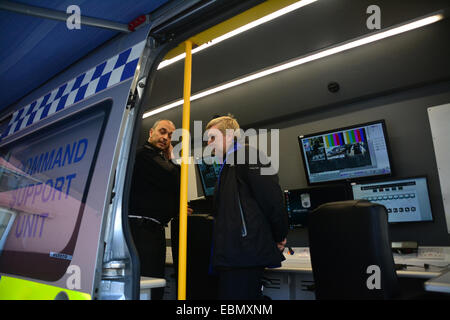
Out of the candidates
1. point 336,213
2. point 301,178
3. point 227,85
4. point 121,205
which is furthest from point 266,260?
point 227,85

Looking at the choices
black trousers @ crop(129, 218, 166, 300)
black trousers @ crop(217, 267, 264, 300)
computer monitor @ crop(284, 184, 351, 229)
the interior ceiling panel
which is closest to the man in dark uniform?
black trousers @ crop(129, 218, 166, 300)

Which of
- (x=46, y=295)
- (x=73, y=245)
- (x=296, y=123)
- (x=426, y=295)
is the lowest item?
(x=426, y=295)

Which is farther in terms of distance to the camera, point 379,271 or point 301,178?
point 301,178

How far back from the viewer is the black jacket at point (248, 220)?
174cm

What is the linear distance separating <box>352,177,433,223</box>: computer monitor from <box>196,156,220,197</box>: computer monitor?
1797 mm

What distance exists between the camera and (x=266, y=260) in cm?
174

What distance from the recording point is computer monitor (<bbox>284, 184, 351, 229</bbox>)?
9.51ft

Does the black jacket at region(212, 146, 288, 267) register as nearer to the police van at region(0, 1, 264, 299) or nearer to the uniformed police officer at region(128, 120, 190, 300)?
the uniformed police officer at region(128, 120, 190, 300)

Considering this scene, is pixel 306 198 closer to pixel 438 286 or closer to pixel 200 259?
pixel 200 259

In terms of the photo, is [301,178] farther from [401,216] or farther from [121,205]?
[121,205]

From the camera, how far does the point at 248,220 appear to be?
5.87 feet

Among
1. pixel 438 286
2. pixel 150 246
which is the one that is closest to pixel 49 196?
pixel 150 246

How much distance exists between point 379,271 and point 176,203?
1309 mm

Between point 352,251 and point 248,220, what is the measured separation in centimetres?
58
